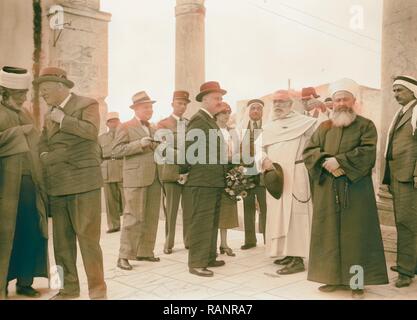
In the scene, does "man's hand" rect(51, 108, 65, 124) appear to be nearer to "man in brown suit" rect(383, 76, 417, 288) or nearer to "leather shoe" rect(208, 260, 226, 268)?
"leather shoe" rect(208, 260, 226, 268)

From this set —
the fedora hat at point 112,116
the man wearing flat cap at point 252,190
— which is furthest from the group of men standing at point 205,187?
the fedora hat at point 112,116

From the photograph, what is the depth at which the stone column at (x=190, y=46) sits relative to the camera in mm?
7242

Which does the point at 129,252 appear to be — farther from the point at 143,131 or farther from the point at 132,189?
the point at 143,131

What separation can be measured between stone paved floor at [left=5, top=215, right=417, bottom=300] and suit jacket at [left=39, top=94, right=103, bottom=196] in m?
1.09

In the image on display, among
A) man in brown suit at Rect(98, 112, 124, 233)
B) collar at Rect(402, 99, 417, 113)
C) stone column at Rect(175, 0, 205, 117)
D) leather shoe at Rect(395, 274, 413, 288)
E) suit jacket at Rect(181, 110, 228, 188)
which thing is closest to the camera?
leather shoe at Rect(395, 274, 413, 288)

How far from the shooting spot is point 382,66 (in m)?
5.33

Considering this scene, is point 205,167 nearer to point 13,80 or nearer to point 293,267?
point 293,267

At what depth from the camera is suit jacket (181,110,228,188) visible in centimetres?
488

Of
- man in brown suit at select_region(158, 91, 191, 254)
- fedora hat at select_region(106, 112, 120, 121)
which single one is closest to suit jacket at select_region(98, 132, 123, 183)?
fedora hat at select_region(106, 112, 120, 121)

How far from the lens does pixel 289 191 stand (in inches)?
201

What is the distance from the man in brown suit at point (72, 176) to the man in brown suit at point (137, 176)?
1127mm

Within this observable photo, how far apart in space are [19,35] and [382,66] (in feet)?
15.9

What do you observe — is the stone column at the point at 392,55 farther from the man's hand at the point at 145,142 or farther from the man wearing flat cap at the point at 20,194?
the man wearing flat cap at the point at 20,194
